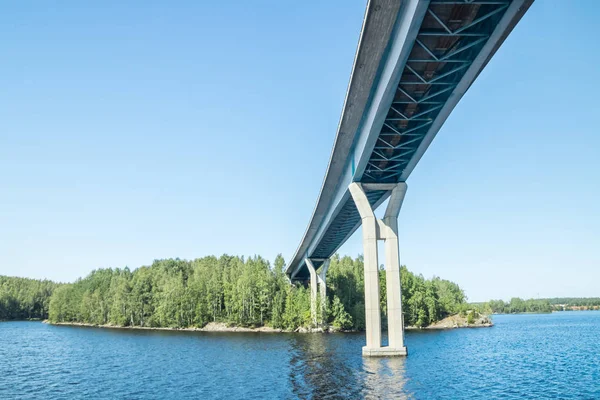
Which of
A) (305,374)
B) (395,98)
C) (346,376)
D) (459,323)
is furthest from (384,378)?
(459,323)

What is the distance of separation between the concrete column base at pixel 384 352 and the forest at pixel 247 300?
46708 mm

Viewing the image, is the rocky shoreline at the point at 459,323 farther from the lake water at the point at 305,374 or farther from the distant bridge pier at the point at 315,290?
the lake water at the point at 305,374

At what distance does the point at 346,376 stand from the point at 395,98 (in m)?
19.5

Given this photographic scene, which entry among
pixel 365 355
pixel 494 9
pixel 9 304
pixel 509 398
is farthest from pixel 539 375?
pixel 9 304

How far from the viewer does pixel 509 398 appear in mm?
24703

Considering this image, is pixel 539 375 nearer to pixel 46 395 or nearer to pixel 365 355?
pixel 365 355

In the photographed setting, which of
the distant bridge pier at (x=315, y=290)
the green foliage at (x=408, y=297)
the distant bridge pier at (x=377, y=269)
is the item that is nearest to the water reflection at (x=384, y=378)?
the distant bridge pier at (x=377, y=269)

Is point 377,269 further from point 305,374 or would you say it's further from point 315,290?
point 315,290

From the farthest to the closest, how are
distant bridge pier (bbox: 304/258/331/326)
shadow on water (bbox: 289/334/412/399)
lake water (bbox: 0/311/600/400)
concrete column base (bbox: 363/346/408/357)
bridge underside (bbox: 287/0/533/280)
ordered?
distant bridge pier (bbox: 304/258/331/326)
concrete column base (bbox: 363/346/408/357)
lake water (bbox: 0/311/600/400)
shadow on water (bbox: 289/334/412/399)
bridge underside (bbox: 287/0/533/280)

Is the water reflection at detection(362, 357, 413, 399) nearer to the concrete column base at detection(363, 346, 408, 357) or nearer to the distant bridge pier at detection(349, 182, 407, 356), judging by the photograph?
the concrete column base at detection(363, 346, 408, 357)

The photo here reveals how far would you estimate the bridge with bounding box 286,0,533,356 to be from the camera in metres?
21.4

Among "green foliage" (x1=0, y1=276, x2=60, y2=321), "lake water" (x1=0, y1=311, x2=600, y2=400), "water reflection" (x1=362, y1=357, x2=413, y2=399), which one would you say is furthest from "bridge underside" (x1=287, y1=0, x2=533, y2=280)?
"green foliage" (x1=0, y1=276, x2=60, y2=321)

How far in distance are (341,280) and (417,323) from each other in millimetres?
24608

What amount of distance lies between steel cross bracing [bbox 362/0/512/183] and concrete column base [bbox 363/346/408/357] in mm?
17209
